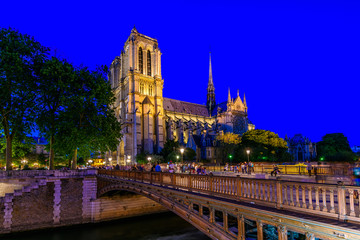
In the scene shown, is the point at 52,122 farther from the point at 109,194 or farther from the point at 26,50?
the point at 109,194

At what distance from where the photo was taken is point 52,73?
25.6 metres

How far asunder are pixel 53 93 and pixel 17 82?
3.59m

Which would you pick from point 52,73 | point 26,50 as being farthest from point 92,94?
point 26,50

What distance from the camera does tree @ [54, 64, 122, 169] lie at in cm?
2684

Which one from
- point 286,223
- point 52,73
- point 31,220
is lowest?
point 31,220

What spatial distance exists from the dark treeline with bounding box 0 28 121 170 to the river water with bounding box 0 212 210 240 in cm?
834

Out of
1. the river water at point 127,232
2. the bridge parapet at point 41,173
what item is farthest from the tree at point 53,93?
the river water at point 127,232

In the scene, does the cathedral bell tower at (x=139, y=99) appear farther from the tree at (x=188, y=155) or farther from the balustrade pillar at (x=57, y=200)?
the balustrade pillar at (x=57, y=200)

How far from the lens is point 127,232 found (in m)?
21.6

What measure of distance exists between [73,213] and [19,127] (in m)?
11.2

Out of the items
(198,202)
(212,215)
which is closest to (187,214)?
(198,202)

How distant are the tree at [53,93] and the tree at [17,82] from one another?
0.89 m

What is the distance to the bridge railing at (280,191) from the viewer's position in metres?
5.50

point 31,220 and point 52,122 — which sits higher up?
point 52,122
